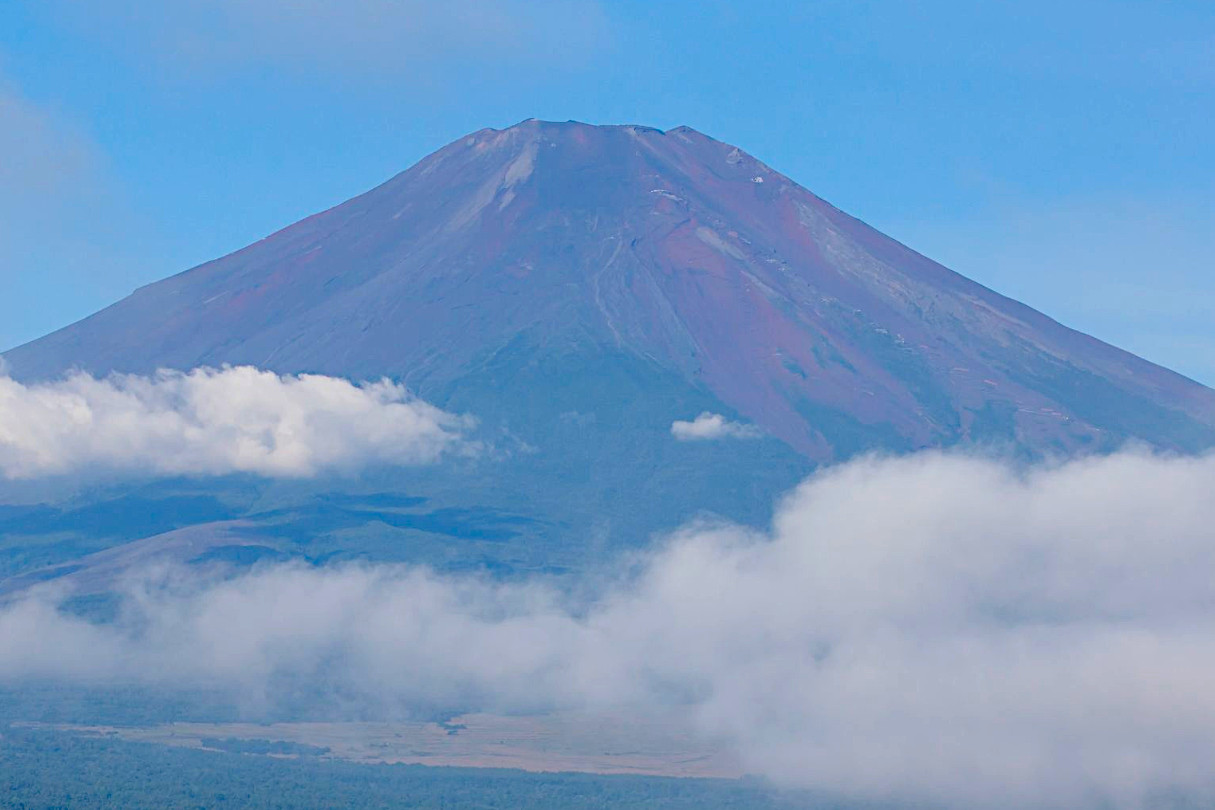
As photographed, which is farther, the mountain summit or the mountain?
the mountain summit

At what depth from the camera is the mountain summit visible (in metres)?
131

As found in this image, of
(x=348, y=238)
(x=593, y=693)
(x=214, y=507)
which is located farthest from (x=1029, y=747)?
(x=348, y=238)

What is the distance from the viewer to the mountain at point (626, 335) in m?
127

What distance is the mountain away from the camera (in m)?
127

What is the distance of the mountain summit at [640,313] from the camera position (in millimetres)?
131375

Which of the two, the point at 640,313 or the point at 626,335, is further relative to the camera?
the point at 640,313

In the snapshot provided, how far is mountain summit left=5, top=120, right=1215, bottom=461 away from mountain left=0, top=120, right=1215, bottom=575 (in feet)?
0.66

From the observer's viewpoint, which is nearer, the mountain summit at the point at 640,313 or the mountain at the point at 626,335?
the mountain at the point at 626,335

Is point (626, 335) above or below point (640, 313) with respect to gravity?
below

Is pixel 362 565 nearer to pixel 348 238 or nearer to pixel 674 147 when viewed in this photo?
pixel 348 238

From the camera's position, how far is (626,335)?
5276 inches

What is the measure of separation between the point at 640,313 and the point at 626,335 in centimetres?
313

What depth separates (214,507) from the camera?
12494 centimetres

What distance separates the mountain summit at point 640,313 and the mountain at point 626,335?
20cm
